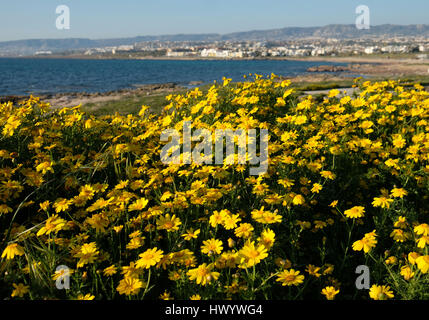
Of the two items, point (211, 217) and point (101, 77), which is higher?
point (101, 77)

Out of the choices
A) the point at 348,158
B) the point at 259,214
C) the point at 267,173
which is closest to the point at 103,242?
the point at 259,214

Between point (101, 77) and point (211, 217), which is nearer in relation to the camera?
point (211, 217)

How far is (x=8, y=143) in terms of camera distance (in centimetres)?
401

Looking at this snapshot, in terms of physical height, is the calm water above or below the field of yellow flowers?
above

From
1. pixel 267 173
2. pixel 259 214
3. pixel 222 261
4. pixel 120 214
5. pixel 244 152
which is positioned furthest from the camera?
pixel 244 152

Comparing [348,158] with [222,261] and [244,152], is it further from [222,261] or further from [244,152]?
[222,261]

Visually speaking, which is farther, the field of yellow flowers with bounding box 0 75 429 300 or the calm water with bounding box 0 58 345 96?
the calm water with bounding box 0 58 345 96

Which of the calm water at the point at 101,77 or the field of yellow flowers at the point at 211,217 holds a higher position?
the calm water at the point at 101,77

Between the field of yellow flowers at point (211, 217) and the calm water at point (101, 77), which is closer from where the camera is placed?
the field of yellow flowers at point (211, 217)

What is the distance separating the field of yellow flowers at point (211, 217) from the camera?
7.30 ft

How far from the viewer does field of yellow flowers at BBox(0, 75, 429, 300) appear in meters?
2.23

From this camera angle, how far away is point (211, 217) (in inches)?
102
